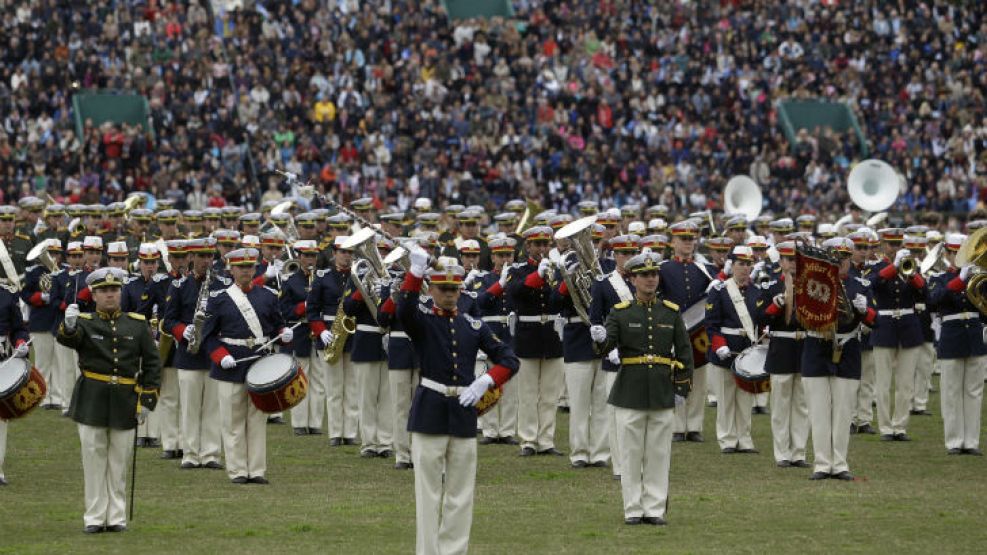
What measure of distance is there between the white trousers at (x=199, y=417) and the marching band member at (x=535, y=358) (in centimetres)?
314

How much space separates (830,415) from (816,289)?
1217 millimetres

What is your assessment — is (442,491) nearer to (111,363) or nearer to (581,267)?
(111,363)

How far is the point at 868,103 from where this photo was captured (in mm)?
44250

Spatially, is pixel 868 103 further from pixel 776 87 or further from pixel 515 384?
pixel 515 384

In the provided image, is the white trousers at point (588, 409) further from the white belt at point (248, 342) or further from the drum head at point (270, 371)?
the white belt at point (248, 342)

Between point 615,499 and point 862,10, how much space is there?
3297cm

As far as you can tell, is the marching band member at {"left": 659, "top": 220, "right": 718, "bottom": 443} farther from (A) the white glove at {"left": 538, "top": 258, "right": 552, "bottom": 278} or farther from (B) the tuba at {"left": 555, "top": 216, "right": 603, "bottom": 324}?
(A) the white glove at {"left": 538, "top": 258, "right": 552, "bottom": 278}

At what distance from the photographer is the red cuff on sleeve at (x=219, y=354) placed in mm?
17000

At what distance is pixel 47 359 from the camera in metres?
23.9

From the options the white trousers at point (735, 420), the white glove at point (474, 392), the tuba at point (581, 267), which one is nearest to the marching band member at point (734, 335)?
the white trousers at point (735, 420)

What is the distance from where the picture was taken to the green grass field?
1389cm

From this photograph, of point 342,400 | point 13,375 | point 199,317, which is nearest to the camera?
point 13,375

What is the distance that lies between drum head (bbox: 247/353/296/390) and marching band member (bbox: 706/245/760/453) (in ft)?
15.8

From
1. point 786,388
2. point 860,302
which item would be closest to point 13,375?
point 786,388
